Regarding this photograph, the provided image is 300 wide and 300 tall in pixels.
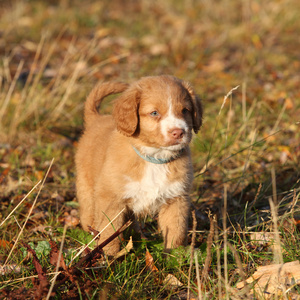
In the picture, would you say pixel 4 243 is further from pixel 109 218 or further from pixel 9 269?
pixel 109 218

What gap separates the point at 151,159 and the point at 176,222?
0.56m

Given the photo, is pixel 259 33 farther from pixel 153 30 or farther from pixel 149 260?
pixel 149 260

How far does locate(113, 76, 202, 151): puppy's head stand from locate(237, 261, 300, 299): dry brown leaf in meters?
1.04

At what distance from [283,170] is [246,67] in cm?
356

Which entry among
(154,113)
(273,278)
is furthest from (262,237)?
(154,113)

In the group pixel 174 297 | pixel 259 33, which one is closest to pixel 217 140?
pixel 174 297

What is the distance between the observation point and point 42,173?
14.8 feet

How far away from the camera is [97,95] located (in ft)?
12.7

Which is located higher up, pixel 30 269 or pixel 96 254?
pixel 96 254

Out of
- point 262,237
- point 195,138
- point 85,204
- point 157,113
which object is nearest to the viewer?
point 157,113

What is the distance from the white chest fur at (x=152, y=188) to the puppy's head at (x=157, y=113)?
21cm

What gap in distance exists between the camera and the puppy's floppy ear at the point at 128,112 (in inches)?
120

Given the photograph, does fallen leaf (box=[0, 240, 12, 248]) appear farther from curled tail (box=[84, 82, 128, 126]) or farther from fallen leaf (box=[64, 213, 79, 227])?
curled tail (box=[84, 82, 128, 126])

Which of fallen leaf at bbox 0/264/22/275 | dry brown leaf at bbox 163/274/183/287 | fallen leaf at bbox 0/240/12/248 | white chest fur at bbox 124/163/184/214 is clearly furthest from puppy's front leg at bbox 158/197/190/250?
fallen leaf at bbox 0/240/12/248
